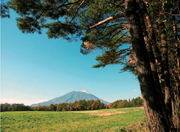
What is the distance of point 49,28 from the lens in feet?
17.3

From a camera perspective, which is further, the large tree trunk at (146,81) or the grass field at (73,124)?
the grass field at (73,124)

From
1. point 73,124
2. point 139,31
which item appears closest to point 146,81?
point 139,31

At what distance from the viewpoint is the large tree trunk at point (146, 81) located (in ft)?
7.45

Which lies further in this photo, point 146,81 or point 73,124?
point 73,124

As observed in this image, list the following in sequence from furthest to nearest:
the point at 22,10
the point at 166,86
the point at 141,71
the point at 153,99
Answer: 1. the point at 22,10
2. the point at 166,86
3. the point at 141,71
4. the point at 153,99

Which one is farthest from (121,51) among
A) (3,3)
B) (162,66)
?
(3,3)

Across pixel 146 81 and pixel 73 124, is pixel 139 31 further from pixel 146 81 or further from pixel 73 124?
pixel 73 124

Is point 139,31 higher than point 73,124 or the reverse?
higher

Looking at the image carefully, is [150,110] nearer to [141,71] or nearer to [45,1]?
[141,71]

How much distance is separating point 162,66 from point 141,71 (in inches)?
80.4

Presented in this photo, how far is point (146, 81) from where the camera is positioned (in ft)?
8.00

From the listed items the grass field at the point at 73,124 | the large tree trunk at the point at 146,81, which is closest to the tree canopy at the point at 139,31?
the large tree trunk at the point at 146,81

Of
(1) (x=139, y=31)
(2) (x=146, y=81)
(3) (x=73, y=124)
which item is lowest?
(3) (x=73, y=124)

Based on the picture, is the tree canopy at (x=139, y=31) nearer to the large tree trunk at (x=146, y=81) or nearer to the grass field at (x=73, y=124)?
the large tree trunk at (x=146, y=81)
